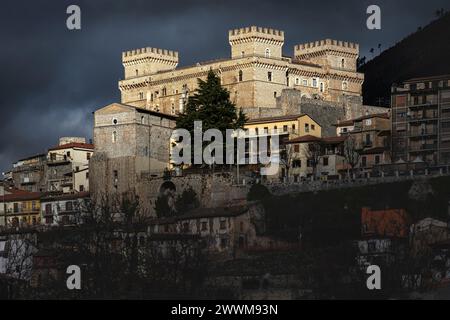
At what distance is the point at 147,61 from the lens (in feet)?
548

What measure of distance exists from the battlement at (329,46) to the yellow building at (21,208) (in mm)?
27303

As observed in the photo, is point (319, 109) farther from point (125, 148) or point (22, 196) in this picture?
point (22, 196)

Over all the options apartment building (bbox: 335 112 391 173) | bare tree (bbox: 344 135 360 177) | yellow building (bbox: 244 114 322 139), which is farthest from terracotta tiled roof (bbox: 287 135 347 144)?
yellow building (bbox: 244 114 322 139)

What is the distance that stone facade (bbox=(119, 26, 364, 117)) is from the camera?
156875 millimetres

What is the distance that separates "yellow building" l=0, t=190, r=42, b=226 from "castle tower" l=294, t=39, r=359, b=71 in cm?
2681

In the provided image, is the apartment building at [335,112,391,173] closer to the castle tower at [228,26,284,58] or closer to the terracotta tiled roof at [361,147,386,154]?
the terracotta tiled roof at [361,147,386,154]

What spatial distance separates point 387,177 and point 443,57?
58.2m

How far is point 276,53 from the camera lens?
525 feet

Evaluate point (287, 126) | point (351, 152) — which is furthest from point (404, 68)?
point (351, 152)

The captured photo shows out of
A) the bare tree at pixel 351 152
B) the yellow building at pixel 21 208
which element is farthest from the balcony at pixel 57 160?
the bare tree at pixel 351 152

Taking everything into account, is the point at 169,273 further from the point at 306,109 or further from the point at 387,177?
the point at 306,109

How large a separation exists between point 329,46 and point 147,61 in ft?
49.7
